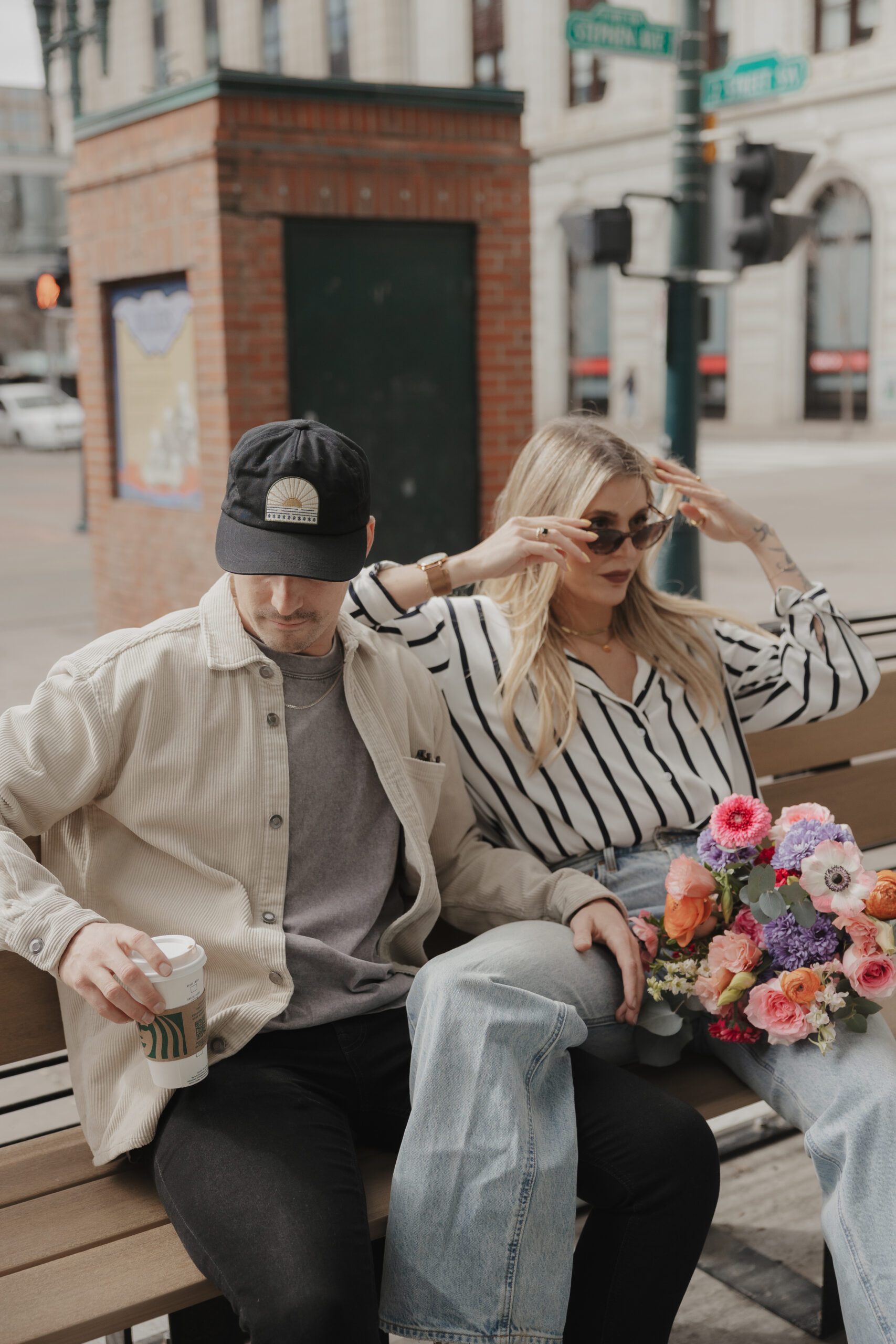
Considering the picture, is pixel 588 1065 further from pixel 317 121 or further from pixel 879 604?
pixel 879 604

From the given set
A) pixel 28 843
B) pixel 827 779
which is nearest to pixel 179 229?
pixel 827 779

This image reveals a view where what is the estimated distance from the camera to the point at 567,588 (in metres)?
3.11

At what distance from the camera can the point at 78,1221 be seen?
91.9 inches

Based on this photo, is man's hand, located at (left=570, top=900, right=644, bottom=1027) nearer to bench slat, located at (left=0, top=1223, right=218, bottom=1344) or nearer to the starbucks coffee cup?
the starbucks coffee cup

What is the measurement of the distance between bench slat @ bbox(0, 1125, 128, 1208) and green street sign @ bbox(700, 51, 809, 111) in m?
7.53

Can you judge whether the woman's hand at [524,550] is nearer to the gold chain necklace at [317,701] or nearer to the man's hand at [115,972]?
the gold chain necklace at [317,701]

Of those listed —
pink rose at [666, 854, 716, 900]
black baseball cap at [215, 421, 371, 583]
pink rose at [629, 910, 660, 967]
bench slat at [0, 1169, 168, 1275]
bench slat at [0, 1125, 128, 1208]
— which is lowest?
bench slat at [0, 1125, 128, 1208]

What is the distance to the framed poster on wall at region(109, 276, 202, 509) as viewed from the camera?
9.08m

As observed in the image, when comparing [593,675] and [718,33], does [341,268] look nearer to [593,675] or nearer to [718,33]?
[593,675]

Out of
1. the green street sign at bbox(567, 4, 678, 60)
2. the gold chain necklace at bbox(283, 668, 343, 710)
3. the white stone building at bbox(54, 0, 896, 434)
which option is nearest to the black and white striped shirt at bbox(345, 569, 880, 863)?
the gold chain necklace at bbox(283, 668, 343, 710)

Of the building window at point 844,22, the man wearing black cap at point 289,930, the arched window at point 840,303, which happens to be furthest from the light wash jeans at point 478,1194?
the building window at point 844,22

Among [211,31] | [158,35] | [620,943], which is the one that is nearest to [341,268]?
[620,943]

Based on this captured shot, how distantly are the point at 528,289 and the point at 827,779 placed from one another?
6.04 meters

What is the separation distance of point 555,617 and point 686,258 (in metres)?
5.82
